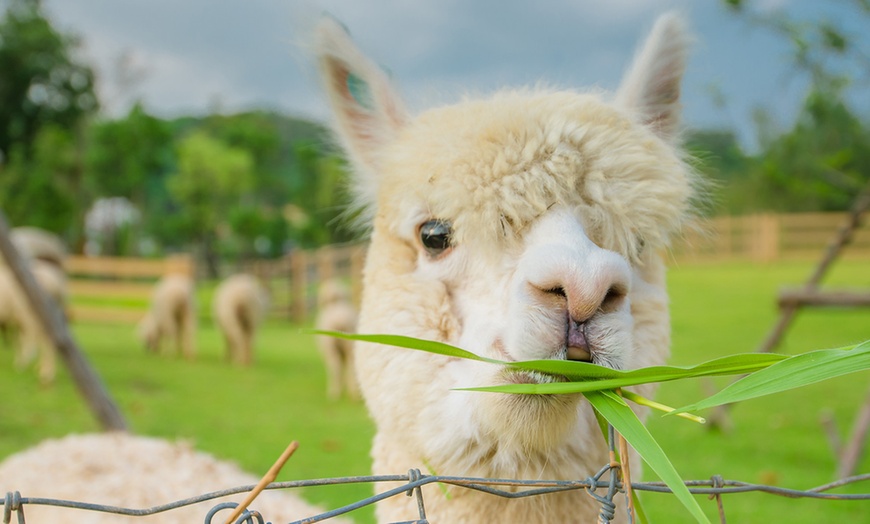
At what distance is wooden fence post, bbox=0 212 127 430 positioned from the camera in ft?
13.6

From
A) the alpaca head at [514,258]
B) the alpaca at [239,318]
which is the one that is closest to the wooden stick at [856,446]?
the alpaca head at [514,258]

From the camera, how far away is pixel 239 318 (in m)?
11.9

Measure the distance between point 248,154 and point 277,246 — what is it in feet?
23.3

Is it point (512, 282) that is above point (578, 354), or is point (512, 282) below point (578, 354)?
above

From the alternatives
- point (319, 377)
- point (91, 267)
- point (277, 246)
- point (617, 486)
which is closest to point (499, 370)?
point (617, 486)

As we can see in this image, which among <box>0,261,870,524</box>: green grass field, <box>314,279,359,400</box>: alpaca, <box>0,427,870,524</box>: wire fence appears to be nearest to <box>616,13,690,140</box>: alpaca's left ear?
<box>0,427,870,524</box>: wire fence

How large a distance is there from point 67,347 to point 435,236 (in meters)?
3.67

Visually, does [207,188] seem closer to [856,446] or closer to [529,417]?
[856,446]

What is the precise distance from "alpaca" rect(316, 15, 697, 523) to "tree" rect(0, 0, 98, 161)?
40735 mm

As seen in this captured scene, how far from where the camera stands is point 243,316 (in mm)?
11945

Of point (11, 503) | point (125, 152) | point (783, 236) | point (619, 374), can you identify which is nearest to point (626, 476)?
point (619, 374)

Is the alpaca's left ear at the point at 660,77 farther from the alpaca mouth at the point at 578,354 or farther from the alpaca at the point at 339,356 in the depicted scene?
the alpaca at the point at 339,356

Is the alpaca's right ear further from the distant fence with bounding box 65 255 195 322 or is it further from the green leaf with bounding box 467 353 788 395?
the distant fence with bounding box 65 255 195 322

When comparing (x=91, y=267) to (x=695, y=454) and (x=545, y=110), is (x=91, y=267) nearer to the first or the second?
(x=695, y=454)
